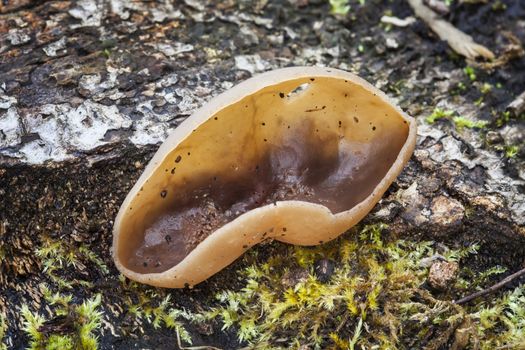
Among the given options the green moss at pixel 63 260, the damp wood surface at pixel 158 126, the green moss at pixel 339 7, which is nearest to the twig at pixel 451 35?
the damp wood surface at pixel 158 126

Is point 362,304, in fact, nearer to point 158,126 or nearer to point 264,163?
point 264,163

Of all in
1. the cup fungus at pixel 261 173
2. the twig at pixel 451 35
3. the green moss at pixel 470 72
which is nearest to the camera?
the cup fungus at pixel 261 173

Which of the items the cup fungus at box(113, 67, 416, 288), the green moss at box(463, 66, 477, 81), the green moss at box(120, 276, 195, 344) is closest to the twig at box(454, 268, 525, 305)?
the cup fungus at box(113, 67, 416, 288)

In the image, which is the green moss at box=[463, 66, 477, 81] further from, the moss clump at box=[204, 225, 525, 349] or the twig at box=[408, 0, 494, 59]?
the moss clump at box=[204, 225, 525, 349]

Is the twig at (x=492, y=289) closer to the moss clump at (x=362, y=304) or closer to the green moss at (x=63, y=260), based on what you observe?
the moss clump at (x=362, y=304)

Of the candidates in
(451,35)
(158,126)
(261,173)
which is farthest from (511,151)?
(158,126)

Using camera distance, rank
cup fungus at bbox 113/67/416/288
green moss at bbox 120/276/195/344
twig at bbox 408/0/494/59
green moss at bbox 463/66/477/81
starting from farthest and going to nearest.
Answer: twig at bbox 408/0/494/59, green moss at bbox 463/66/477/81, green moss at bbox 120/276/195/344, cup fungus at bbox 113/67/416/288
